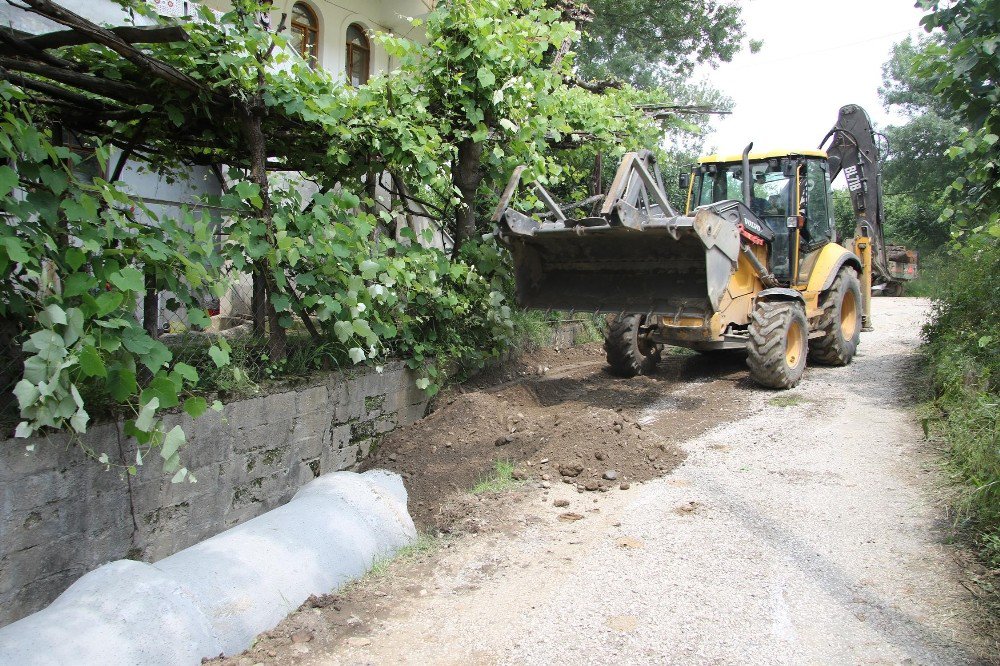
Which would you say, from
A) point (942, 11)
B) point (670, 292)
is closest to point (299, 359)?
point (670, 292)

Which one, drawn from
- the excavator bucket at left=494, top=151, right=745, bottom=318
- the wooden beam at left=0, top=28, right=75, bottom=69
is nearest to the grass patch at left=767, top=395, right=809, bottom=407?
the excavator bucket at left=494, top=151, right=745, bottom=318

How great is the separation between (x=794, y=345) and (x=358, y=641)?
246 inches

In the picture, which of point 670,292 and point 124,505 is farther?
point 670,292

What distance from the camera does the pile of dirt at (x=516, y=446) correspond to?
5.09m

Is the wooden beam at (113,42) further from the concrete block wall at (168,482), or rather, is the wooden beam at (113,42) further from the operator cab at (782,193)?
the operator cab at (782,193)

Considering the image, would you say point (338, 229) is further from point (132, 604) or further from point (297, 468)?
point (132, 604)

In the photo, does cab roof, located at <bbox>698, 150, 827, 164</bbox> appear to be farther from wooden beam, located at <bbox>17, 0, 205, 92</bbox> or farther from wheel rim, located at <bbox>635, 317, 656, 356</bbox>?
wooden beam, located at <bbox>17, 0, 205, 92</bbox>

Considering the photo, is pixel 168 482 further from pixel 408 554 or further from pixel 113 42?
pixel 113 42

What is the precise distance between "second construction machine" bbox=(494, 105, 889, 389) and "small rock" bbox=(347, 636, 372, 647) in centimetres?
392

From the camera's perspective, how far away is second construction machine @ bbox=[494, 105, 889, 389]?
6.57 m

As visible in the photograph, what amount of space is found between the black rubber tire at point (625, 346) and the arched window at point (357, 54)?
8.60 m

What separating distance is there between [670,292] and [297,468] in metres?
3.85

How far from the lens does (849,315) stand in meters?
9.84

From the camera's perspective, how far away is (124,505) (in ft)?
12.7
